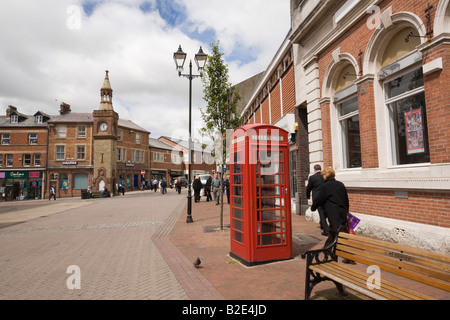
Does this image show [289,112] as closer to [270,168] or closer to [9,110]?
[270,168]

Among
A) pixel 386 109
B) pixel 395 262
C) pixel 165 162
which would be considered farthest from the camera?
pixel 165 162

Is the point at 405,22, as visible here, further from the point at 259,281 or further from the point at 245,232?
the point at 259,281

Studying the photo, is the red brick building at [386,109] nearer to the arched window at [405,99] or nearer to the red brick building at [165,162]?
the arched window at [405,99]

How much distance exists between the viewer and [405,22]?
19.9ft

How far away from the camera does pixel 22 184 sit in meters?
37.8

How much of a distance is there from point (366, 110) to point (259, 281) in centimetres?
527

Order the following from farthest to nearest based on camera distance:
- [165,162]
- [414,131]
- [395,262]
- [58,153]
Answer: [165,162], [58,153], [414,131], [395,262]

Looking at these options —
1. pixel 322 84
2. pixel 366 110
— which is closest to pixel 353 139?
pixel 366 110

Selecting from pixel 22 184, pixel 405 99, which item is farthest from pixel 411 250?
pixel 22 184

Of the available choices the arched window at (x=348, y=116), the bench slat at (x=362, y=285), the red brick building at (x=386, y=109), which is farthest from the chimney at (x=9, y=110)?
the bench slat at (x=362, y=285)

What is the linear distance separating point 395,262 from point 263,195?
249cm

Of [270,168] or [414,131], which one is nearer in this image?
[270,168]

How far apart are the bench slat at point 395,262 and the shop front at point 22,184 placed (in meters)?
43.8

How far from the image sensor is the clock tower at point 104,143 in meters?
37.1
